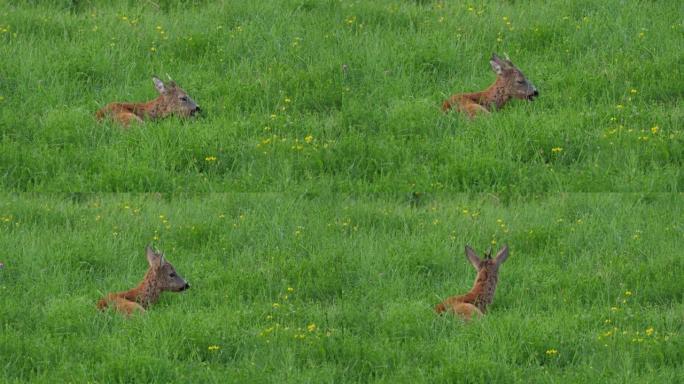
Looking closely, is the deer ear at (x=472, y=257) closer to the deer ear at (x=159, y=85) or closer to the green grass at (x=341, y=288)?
the green grass at (x=341, y=288)

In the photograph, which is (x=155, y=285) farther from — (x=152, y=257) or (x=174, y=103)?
(x=174, y=103)

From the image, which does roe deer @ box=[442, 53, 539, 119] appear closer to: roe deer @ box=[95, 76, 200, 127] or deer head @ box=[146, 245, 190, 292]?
roe deer @ box=[95, 76, 200, 127]

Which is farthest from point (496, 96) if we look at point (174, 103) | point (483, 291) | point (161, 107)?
point (161, 107)

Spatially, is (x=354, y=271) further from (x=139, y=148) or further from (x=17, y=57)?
(x=17, y=57)

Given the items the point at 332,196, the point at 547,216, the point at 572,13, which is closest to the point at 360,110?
the point at 332,196

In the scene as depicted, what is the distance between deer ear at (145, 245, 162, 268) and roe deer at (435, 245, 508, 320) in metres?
2.70

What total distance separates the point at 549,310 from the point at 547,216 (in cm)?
188

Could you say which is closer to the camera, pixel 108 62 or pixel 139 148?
pixel 139 148

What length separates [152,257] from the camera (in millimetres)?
15750

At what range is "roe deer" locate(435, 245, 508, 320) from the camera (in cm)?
1484

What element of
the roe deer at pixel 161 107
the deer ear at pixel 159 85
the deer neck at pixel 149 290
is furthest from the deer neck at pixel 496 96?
the deer neck at pixel 149 290

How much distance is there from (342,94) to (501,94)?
1636 millimetres

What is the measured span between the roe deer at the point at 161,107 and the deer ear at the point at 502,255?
339 cm

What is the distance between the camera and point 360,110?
54.8ft
